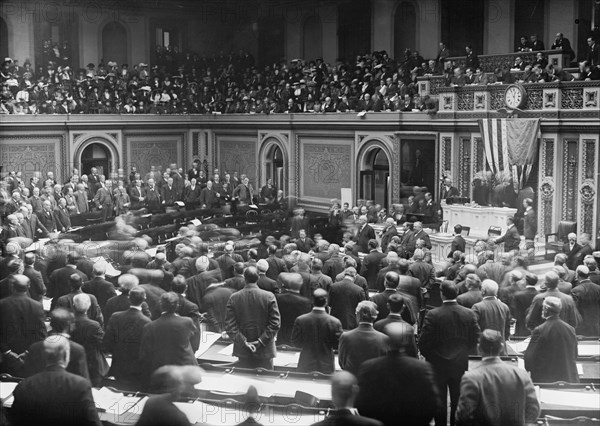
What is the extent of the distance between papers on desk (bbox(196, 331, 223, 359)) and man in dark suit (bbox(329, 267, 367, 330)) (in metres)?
1.77

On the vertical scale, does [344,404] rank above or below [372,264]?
below

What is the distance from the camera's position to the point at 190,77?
25281mm

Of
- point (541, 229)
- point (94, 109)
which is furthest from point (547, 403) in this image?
point (94, 109)

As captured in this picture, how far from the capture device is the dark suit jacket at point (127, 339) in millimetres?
7465

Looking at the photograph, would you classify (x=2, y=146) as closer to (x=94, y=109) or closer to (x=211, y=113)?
(x=94, y=109)

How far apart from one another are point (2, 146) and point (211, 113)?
23.1 ft

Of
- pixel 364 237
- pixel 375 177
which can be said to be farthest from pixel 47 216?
pixel 375 177

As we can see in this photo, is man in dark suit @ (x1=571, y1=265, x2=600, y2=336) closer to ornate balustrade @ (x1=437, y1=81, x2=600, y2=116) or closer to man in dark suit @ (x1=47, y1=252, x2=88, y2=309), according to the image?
man in dark suit @ (x1=47, y1=252, x2=88, y2=309)

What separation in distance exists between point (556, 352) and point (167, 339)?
12.4 ft

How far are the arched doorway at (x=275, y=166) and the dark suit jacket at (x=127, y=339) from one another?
1651 centimetres

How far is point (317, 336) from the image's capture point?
7.65m

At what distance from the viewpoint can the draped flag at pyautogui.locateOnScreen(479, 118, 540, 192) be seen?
55.6 feet

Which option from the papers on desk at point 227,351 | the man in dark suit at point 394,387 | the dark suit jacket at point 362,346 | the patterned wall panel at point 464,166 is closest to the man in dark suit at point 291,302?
the papers on desk at point 227,351

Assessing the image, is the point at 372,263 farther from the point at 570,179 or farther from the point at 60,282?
the point at 570,179
